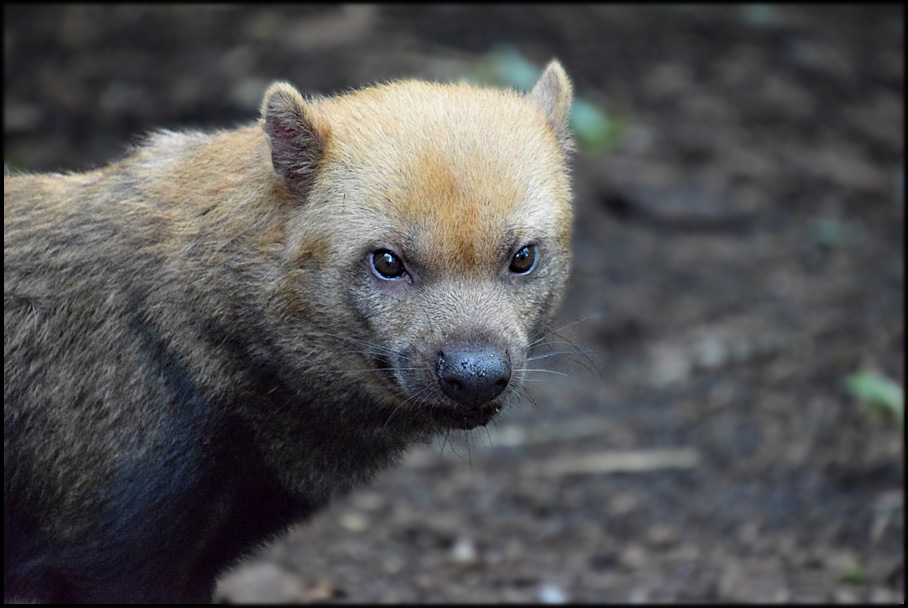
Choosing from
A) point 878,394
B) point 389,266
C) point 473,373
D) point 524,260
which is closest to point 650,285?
point 878,394

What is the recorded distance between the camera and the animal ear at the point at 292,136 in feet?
17.1

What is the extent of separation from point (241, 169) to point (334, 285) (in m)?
0.72

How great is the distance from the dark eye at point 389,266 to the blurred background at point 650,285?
1.79 m

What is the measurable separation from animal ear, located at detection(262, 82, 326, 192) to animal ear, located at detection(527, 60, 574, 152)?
1183 mm

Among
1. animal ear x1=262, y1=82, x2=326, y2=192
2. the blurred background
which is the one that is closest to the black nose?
animal ear x1=262, y1=82, x2=326, y2=192

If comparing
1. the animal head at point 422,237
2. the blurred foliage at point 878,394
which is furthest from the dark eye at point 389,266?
the blurred foliage at point 878,394

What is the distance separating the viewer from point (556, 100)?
5961mm

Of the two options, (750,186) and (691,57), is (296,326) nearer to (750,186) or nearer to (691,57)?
(750,186)

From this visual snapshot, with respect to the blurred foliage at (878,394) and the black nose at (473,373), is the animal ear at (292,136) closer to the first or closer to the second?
the black nose at (473,373)

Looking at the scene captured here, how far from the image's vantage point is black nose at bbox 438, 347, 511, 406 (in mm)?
4836

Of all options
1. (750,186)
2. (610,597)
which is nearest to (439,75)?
(750,186)

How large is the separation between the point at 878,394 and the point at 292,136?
5.94 m

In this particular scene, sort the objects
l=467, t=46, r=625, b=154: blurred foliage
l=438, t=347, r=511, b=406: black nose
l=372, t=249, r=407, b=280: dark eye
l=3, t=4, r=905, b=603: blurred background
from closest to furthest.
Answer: l=438, t=347, r=511, b=406: black nose < l=372, t=249, r=407, b=280: dark eye < l=3, t=4, r=905, b=603: blurred background < l=467, t=46, r=625, b=154: blurred foliage

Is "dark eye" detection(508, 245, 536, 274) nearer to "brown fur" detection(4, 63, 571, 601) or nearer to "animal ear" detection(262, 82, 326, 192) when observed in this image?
"brown fur" detection(4, 63, 571, 601)
